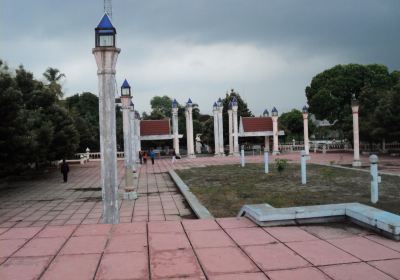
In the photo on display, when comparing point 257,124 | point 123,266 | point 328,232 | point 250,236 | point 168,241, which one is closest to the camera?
point 123,266

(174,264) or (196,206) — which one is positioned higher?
(174,264)

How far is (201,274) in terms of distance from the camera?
4.06 m

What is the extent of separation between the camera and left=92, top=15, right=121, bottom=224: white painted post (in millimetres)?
7008

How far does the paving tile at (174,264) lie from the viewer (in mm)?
4082

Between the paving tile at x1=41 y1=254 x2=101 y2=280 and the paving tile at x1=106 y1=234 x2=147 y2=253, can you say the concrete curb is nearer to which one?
the paving tile at x1=106 y1=234 x2=147 y2=253

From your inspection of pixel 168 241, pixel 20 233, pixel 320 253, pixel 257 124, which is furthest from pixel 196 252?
pixel 257 124

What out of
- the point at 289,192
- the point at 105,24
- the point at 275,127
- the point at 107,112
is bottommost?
the point at 289,192

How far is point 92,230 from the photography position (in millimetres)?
5895

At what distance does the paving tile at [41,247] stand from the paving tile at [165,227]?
4.08 feet

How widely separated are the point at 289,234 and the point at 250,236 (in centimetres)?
53

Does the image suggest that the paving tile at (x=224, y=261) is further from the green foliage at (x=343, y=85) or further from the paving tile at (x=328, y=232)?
the green foliage at (x=343, y=85)

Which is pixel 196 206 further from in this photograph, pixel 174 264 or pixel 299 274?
pixel 299 274

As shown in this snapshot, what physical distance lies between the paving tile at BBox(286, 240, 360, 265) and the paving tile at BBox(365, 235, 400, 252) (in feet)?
2.04

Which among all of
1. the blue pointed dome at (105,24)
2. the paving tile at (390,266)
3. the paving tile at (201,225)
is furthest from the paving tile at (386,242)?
the blue pointed dome at (105,24)
